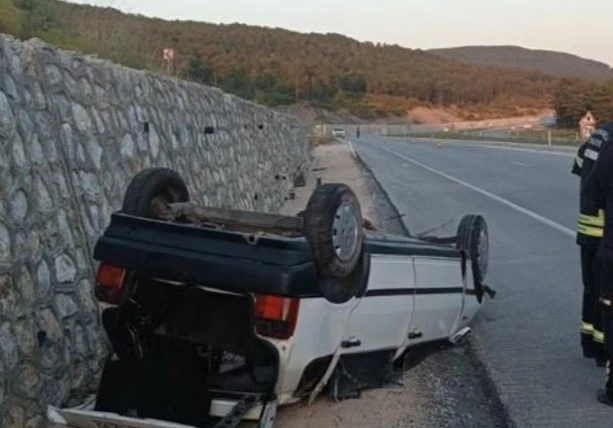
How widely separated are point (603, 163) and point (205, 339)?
102 inches

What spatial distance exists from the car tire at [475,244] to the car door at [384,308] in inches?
58.6

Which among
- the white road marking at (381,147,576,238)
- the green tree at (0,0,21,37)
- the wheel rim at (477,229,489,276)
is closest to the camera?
the wheel rim at (477,229,489,276)

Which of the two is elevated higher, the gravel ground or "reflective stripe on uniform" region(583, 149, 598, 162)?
"reflective stripe on uniform" region(583, 149, 598, 162)

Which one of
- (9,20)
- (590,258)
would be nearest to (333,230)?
(590,258)

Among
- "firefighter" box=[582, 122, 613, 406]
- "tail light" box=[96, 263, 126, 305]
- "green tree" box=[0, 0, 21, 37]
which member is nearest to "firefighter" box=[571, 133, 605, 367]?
"firefighter" box=[582, 122, 613, 406]

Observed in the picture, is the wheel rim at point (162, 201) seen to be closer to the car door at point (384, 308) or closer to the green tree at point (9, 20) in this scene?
the car door at point (384, 308)

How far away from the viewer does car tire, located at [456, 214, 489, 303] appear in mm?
6801

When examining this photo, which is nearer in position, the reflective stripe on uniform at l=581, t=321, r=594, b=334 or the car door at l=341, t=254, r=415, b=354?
the car door at l=341, t=254, r=415, b=354

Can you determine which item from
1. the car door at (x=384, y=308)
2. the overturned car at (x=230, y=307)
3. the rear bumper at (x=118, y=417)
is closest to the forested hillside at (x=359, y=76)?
the car door at (x=384, y=308)

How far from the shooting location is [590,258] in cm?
590

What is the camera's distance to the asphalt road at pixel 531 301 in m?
5.39

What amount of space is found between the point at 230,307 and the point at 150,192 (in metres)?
0.85

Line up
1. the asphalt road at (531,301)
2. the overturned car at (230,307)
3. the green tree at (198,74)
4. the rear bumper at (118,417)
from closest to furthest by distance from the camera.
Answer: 1. the rear bumper at (118,417)
2. the overturned car at (230,307)
3. the asphalt road at (531,301)
4. the green tree at (198,74)

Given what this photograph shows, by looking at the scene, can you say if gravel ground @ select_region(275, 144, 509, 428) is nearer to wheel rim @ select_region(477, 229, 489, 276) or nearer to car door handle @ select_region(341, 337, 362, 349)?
car door handle @ select_region(341, 337, 362, 349)
